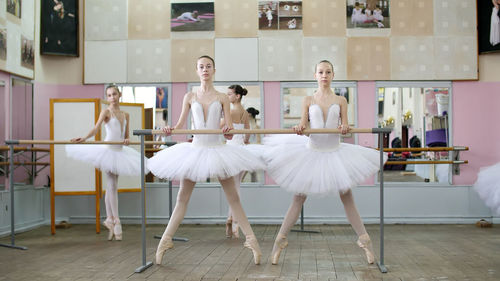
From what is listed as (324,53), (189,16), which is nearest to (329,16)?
(324,53)

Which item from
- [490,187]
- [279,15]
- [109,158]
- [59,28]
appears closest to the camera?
[490,187]

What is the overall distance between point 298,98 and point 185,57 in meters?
1.74

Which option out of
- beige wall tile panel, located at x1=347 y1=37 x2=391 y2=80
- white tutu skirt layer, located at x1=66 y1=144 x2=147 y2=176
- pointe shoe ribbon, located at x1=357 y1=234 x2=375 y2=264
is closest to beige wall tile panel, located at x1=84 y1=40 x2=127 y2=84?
white tutu skirt layer, located at x1=66 y1=144 x2=147 y2=176

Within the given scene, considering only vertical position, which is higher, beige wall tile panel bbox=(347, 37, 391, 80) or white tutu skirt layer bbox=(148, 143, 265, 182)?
beige wall tile panel bbox=(347, 37, 391, 80)

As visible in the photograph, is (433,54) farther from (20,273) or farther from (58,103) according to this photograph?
(20,273)

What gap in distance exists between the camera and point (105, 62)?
7945 mm

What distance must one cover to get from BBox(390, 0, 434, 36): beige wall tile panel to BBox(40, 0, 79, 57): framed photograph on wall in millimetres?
4574

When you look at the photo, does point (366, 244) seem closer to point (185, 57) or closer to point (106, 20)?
point (185, 57)

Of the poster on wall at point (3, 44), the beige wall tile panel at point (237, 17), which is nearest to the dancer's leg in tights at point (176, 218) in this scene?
the poster on wall at point (3, 44)

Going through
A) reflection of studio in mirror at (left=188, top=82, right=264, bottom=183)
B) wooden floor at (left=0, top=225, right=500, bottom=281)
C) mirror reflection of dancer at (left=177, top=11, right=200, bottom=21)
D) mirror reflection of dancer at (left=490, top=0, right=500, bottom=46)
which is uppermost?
mirror reflection of dancer at (left=177, top=11, right=200, bottom=21)

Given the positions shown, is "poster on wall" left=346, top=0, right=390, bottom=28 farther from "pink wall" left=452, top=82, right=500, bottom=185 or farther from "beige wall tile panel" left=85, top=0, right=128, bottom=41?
"beige wall tile panel" left=85, top=0, right=128, bottom=41

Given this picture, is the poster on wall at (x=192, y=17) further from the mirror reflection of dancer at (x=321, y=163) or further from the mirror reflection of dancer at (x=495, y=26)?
the mirror reflection of dancer at (x=495, y=26)

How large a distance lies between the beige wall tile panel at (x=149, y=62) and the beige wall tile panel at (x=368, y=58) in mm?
2650

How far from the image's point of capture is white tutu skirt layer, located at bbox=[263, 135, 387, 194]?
13.6 ft
